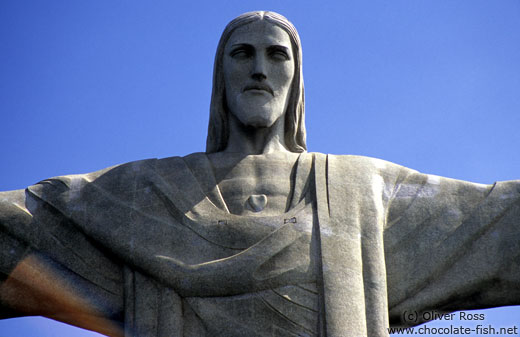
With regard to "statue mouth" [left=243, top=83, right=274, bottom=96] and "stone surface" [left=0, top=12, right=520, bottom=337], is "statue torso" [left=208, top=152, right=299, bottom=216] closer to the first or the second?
"stone surface" [left=0, top=12, right=520, bottom=337]

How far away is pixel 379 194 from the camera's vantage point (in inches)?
636

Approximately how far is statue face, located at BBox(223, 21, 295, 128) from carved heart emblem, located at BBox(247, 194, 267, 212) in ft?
4.38

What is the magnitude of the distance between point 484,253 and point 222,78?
4.50 m

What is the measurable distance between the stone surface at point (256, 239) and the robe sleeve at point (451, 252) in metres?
0.02

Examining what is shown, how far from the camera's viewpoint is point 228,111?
17.4 m

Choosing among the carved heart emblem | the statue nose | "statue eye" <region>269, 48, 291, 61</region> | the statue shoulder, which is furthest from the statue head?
the carved heart emblem

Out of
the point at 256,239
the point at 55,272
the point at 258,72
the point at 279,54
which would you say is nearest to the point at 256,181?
the point at 256,239

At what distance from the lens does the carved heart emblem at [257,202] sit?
51.8 feet

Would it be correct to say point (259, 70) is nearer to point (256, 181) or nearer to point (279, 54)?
point (279, 54)

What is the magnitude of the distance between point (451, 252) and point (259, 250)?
2618 millimetres

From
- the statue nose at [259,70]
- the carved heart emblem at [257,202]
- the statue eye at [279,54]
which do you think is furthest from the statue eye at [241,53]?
the carved heart emblem at [257,202]

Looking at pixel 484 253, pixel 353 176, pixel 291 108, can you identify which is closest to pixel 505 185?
pixel 484 253

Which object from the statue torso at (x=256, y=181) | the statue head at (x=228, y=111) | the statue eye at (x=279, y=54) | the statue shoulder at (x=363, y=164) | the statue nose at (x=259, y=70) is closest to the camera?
the statue torso at (x=256, y=181)

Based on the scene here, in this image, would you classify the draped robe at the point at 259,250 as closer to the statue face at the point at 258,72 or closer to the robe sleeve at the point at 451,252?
the robe sleeve at the point at 451,252
